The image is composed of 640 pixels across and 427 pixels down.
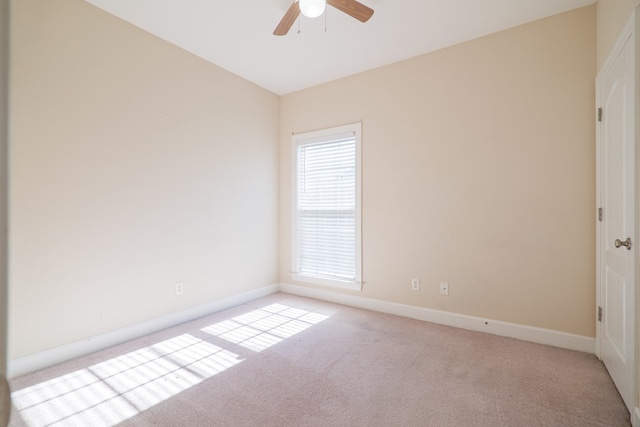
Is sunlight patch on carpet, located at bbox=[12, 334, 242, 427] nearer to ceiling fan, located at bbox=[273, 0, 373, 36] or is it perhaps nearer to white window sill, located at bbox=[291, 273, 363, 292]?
white window sill, located at bbox=[291, 273, 363, 292]

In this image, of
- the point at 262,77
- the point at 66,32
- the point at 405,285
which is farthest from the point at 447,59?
the point at 66,32

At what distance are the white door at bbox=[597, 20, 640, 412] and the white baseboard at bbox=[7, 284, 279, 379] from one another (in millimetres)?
3352

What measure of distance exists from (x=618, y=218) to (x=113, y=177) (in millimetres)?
3761

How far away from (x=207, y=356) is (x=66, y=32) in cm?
273

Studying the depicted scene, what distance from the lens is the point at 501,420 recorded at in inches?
65.7

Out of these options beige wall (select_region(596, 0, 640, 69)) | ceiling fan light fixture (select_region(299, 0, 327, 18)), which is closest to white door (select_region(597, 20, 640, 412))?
beige wall (select_region(596, 0, 640, 69))

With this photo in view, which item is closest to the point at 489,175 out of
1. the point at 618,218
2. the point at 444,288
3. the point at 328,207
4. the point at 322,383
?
the point at 618,218

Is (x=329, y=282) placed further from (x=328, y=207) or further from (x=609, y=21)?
(x=609, y=21)

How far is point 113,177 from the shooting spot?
253cm

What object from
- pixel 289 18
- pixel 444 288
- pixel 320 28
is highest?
A: pixel 320 28

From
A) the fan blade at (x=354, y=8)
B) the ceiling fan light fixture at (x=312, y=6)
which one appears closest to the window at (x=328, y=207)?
the fan blade at (x=354, y=8)

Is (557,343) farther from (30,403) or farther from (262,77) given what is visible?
(262,77)

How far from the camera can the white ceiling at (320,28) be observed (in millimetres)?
2422

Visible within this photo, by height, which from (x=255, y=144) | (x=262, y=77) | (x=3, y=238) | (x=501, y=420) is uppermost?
(x=262, y=77)
